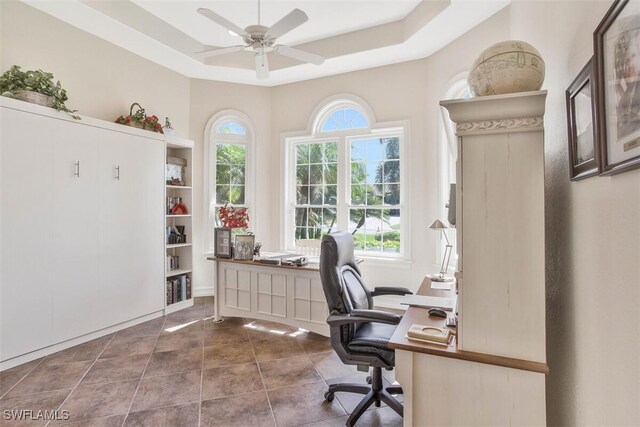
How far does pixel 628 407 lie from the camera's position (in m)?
0.77

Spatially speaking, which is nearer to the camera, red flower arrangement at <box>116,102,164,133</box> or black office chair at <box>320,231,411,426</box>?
black office chair at <box>320,231,411,426</box>

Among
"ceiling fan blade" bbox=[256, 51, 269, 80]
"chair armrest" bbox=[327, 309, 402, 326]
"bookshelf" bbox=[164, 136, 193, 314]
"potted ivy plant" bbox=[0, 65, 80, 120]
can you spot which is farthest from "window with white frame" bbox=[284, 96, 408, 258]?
"potted ivy plant" bbox=[0, 65, 80, 120]

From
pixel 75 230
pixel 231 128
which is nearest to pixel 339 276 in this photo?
pixel 75 230

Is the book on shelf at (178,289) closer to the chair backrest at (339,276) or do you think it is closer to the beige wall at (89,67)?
the beige wall at (89,67)

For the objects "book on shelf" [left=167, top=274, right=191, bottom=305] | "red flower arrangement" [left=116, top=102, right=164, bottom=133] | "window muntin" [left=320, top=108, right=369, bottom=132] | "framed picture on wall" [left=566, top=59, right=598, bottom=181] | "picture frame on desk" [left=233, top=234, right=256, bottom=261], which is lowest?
"book on shelf" [left=167, top=274, right=191, bottom=305]

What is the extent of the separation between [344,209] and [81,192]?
9.95 ft

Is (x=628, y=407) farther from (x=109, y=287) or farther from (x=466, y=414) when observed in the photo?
(x=109, y=287)

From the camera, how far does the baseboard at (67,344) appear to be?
2580mm

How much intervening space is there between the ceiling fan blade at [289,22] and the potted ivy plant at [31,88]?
6.62ft

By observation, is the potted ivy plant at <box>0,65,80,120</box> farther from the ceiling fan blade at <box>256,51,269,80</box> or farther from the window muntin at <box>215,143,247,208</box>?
the window muntin at <box>215,143,247,208</box>

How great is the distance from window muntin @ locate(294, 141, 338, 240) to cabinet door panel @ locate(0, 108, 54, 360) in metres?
2.96

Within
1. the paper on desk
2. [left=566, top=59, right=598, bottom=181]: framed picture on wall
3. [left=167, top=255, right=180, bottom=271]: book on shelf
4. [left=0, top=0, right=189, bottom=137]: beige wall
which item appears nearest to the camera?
[left=566, top=59, right=598, bottom=181]: framed picture on wall

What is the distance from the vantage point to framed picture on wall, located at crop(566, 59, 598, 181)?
3.18 feet
